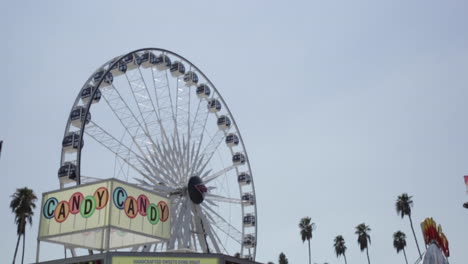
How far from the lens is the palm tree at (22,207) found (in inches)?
2303

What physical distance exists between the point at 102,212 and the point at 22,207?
39.7 meters

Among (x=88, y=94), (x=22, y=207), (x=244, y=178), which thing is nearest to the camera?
(x=88, y=94)

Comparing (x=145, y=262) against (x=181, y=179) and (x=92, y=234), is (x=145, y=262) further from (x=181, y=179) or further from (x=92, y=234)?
(x=181, y=179)

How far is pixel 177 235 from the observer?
39031 mm

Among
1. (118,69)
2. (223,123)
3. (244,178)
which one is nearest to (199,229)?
(244,178)

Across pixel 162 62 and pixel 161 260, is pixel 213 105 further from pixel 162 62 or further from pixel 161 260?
pixel 161 260

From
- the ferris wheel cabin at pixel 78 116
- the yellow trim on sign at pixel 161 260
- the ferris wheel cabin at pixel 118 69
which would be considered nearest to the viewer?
the yellow trim on sign at pixel 161 260

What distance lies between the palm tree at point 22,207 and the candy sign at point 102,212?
36.3 meters

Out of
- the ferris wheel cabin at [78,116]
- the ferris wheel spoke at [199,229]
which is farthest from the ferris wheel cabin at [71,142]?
the ferris wheel spoke at [199,229]

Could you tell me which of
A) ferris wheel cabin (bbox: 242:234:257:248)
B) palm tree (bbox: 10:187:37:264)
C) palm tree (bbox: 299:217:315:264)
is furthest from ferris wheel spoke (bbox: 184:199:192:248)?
palm tree (bbox: 299:217:315:264)

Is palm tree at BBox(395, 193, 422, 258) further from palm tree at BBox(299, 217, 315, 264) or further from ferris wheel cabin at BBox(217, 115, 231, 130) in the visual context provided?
ferris wheel cabin at BBox(217, 115, 231, 130)

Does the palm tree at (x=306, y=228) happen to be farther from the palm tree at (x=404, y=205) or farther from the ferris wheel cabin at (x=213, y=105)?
the ferris wheel cabin at (x=213, y=105)

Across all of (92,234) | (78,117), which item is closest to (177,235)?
(78,117)

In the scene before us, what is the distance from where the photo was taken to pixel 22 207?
58.8 metres
